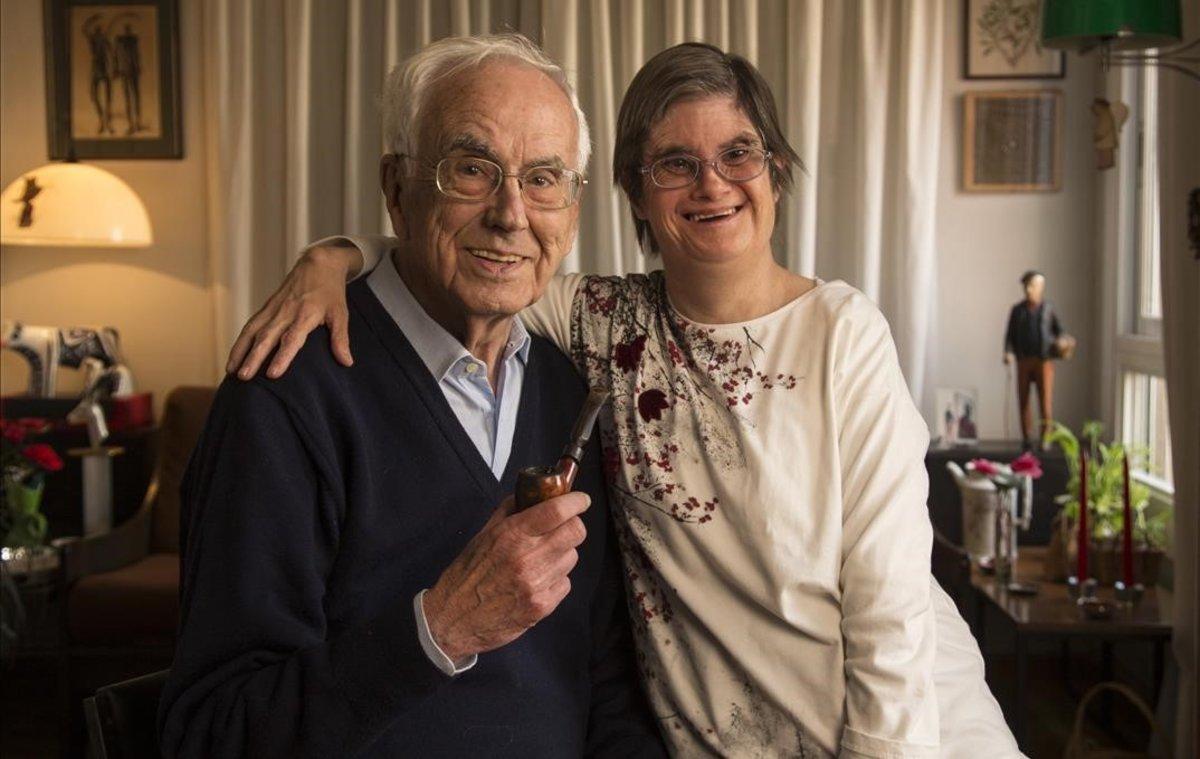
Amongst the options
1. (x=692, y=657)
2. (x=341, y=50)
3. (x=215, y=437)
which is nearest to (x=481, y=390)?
(x=215, y=437)

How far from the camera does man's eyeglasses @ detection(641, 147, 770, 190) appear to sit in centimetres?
163

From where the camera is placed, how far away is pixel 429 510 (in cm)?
142

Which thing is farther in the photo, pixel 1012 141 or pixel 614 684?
pixel 1012 141

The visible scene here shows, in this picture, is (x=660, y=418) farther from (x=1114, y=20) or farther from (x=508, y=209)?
(x=1114, y=20)

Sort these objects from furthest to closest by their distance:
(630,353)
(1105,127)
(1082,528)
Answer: (1105,127) < (1082,528) < (630,353)

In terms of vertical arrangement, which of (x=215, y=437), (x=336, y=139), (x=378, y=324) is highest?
(x=336, y=139)

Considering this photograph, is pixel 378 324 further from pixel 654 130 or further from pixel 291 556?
pixel 654 130

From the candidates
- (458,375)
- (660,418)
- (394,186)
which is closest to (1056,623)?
(660,418)

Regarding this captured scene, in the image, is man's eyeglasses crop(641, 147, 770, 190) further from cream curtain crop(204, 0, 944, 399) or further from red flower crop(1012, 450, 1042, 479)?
cream curtain crop(204, 0, 944, 399)

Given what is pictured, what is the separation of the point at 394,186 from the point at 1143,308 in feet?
10.4

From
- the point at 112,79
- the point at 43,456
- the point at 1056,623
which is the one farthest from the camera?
the point at 112,79

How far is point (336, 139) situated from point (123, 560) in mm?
1597

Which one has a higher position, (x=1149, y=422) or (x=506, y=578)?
(x=506, y=578)

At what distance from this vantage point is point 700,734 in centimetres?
164
